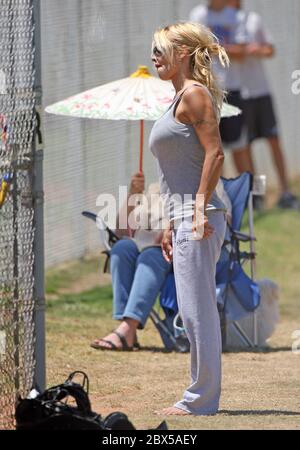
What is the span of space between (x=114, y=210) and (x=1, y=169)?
9.80 feet

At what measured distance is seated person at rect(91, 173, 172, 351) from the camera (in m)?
7.29

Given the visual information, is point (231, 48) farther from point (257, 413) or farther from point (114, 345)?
point (257, 413)

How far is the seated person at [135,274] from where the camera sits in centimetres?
729

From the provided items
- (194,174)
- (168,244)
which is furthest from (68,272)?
(194,174)

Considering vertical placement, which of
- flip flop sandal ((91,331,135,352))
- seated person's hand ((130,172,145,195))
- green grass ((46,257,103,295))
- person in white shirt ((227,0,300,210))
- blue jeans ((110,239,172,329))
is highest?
person in white shirt ((227,0,300,210))

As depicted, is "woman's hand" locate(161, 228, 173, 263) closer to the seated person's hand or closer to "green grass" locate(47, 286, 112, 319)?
the seated person's hand

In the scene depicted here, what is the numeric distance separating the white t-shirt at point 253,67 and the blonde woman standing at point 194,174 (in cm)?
747

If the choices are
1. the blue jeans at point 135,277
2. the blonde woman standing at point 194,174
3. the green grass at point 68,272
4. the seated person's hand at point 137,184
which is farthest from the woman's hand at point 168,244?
the green grass at point 68,272

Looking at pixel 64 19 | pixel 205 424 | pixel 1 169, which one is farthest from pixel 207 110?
pixel 64 19

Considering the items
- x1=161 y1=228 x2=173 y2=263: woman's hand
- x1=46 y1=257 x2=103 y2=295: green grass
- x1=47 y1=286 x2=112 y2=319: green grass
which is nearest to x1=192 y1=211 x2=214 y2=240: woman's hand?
x1=161 y1=228 x2=173 y2=263: woman's hand

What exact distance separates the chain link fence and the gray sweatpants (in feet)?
2.24

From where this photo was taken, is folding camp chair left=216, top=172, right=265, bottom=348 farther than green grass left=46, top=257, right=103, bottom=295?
No

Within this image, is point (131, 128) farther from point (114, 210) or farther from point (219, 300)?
point (219, 300)

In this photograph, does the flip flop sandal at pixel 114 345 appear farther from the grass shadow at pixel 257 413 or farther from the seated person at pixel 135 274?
the grass shadow at pixel 257 413
